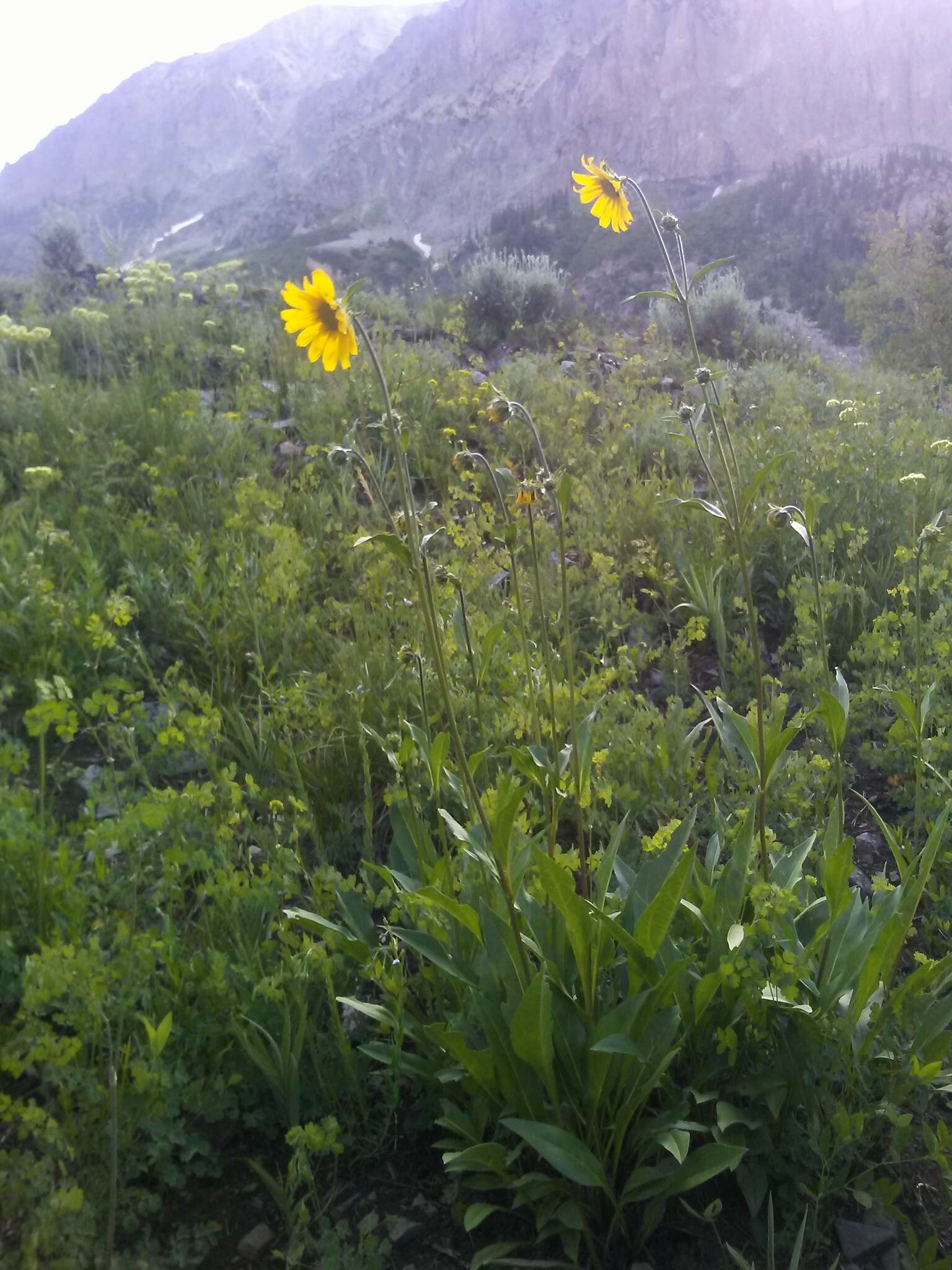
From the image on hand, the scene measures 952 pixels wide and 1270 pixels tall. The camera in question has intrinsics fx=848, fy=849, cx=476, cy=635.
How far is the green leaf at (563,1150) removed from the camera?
1.18 metres

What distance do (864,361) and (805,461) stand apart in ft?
25.0

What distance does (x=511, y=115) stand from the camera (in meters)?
52.5

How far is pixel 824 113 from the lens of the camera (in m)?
41.2

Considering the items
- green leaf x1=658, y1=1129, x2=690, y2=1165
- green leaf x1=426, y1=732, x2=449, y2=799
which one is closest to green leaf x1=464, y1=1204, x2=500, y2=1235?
green leaf x1=658, y1=1129, x2=690, y2=1165

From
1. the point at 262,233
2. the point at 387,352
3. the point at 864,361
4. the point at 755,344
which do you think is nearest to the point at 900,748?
the point at 387,352

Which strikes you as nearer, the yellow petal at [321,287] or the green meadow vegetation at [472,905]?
the green meadow vegetation at [472,905]

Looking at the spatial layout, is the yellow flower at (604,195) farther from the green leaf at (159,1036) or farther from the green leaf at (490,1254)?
the green leaf at (490,1254)

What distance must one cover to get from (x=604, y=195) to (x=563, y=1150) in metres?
1.96

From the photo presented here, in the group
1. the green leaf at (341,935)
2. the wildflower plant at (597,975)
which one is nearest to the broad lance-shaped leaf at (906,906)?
the wildflower plant at (597,975)

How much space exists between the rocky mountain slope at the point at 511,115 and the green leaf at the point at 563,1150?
44.2m

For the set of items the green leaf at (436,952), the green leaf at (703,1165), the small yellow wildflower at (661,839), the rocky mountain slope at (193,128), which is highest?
the rocky mountain slope at (193,128)

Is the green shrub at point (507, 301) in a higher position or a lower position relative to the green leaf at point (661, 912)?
higher

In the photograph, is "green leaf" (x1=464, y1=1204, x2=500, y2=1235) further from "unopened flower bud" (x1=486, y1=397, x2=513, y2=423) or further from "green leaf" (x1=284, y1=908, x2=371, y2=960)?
"unopened flower bud" (x1=486, y1=397, x2=513, y2=423)

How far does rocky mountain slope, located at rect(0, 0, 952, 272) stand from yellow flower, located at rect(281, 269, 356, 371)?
4338cm
